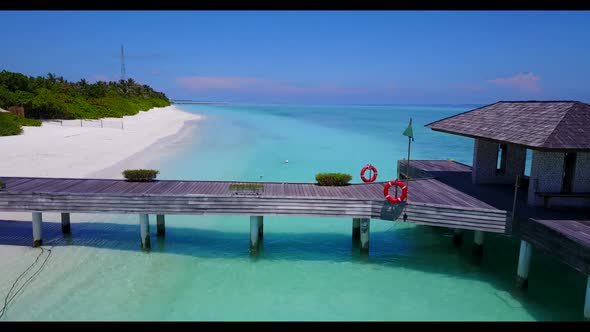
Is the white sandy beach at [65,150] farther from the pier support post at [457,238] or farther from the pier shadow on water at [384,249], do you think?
the pier support post at [457,238]

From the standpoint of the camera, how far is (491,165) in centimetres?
1738

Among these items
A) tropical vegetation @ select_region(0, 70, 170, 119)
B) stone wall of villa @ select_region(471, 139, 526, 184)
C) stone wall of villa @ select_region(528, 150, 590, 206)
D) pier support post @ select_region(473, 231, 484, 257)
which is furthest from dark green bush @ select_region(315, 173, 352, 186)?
tropical vegetation @ select_region(0, 70, 170, 119)

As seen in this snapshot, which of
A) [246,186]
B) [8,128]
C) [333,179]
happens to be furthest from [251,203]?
[8,128]

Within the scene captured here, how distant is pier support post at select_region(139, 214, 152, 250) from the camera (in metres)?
15.2

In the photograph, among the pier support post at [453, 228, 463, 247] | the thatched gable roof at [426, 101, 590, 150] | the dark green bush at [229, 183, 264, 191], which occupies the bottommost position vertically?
the pier support post at [453, 228, 463, 247]

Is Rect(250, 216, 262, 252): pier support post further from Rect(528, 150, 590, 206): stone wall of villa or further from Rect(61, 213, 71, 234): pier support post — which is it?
Rect(528, 150, 590, 206): stone wall of villa

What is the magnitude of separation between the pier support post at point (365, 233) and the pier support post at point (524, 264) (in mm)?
4865

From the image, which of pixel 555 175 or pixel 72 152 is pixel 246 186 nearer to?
pixel 555 175

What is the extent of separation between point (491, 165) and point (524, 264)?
562cm

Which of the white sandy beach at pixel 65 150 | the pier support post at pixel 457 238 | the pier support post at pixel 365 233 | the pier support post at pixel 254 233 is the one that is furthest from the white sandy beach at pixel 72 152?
the pier support post at pixel 457 238

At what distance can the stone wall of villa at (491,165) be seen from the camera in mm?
17208

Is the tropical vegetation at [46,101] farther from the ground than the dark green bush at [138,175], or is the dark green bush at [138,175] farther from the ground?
the tropical vegetation at [46,101]

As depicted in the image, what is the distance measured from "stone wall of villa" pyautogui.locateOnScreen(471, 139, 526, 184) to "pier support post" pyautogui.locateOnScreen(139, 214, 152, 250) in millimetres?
12987
